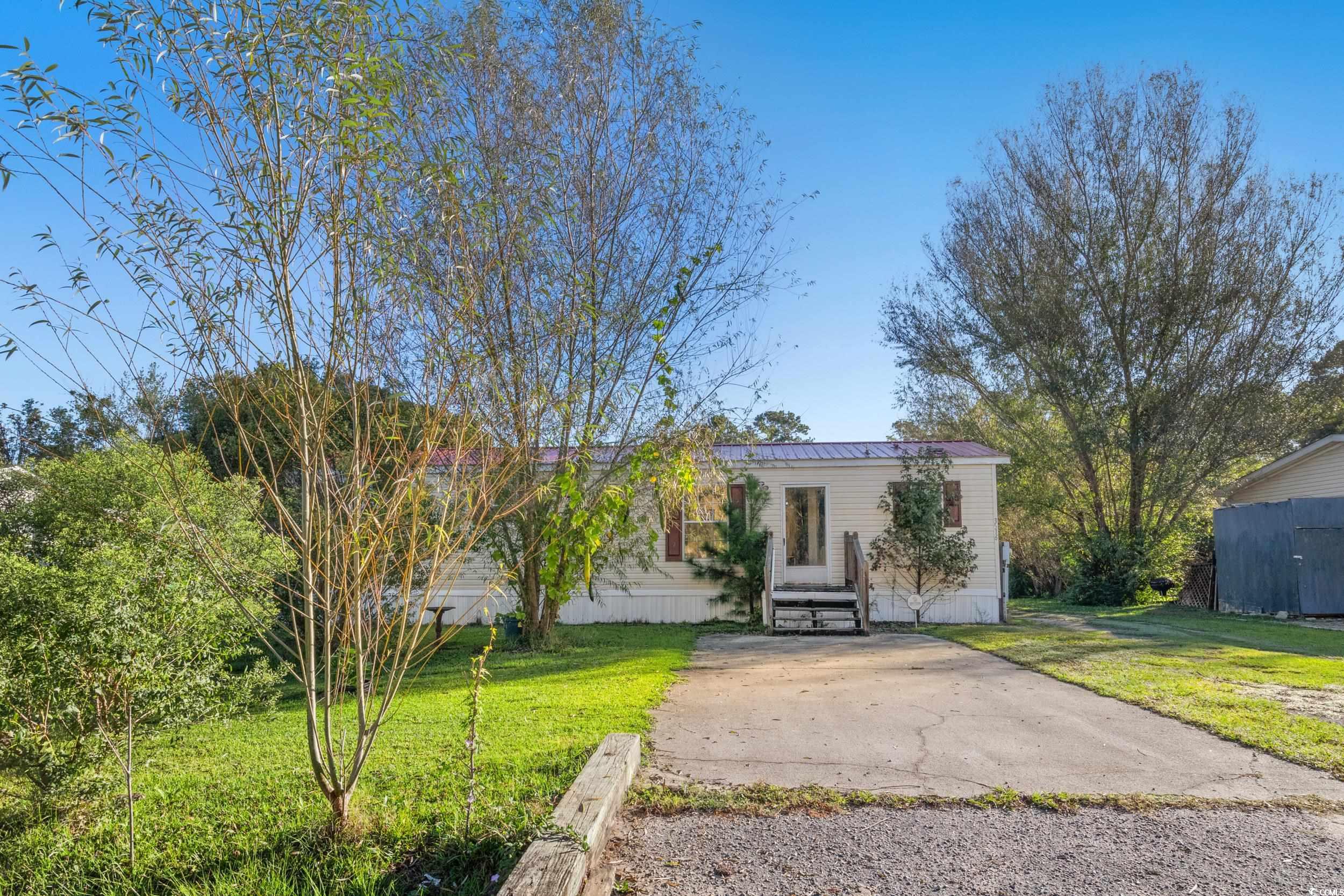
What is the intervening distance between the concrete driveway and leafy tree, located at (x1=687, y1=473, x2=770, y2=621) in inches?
235

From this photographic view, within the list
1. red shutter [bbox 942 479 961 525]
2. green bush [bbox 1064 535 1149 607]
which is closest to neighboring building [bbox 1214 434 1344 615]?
green bush [bbox 1064 535 1149 607]

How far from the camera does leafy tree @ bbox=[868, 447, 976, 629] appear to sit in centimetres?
1432

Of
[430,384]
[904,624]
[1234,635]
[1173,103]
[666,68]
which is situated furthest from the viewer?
[1173,103]

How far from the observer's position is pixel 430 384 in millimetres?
3475

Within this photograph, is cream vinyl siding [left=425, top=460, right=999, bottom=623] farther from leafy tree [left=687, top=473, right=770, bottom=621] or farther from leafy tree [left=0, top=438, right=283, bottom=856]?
leafy tree [left=0, top=438, right=283, bottom=856]

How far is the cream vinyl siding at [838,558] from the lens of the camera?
48.6ft

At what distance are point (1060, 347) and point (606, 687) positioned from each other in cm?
1620

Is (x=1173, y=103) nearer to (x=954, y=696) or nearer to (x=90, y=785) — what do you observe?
(x=954, y=696)

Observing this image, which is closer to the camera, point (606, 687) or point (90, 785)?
point (90, 785)

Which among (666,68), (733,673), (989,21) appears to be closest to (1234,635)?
(733,673)

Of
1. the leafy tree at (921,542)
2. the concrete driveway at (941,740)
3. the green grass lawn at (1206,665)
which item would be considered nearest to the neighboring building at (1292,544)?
the green grass lawn at (1206,665)

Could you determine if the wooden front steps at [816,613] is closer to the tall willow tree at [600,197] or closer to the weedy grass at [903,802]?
the tall willow tree at [600,197]

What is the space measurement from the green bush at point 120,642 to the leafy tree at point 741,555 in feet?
33.7

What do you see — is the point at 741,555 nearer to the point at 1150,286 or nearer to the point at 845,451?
the point at 845,451
